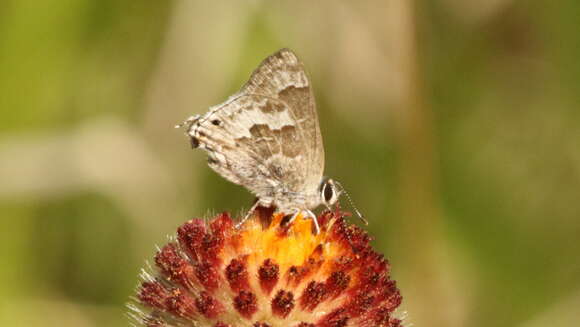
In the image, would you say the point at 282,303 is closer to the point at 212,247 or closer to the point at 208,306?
the point at 208,306

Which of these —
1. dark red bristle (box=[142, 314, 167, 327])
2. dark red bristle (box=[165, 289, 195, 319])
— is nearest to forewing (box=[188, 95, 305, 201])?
dark red bristle (box=[165, 289, 195, 319])

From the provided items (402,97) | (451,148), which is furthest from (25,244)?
(451,148)

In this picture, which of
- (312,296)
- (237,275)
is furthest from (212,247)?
(312,296)

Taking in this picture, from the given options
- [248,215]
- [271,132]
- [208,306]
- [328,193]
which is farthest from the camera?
[271,132]

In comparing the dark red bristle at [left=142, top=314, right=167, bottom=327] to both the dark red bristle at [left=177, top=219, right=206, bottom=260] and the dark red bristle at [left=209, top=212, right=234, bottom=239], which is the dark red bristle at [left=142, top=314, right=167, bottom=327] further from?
the dark red bristle at [left=209, top=212, right=234, bottom=239]

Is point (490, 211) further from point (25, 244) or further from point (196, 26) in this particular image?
point (25, 244)

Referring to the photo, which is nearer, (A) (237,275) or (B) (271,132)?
(A) (237,275)
